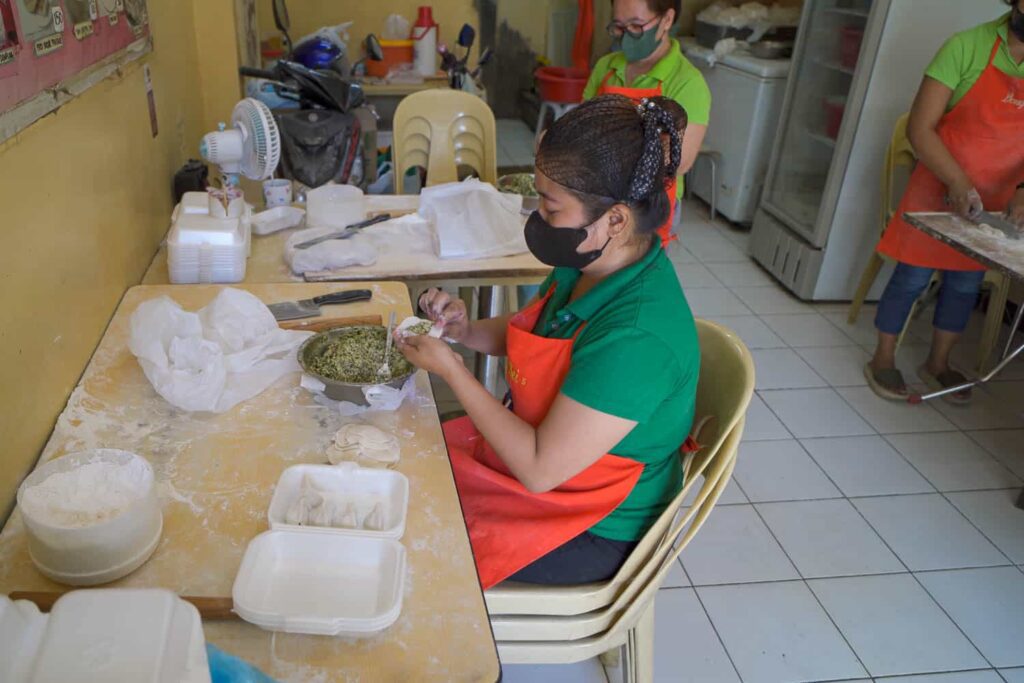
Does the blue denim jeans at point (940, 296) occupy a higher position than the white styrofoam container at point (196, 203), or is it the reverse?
the white styrofoam container at point (196, 203)

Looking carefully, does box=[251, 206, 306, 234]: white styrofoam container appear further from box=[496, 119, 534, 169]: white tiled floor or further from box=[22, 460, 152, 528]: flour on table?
box=[496, 119, 534, 169]: white tiled floor

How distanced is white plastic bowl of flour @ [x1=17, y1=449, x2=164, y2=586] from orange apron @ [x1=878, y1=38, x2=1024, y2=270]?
2.66 metres

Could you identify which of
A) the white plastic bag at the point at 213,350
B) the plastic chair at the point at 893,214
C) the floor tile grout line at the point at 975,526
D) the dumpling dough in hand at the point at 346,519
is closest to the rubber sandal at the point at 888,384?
the plastic chair at the point at 893,214

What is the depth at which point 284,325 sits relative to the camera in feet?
5.32

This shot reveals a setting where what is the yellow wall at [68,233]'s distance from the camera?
115 centimetres

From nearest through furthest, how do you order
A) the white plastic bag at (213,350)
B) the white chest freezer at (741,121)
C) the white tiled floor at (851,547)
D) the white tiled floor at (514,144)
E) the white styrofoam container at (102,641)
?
the white styrofoam container at (102,641), the white plastic bag at (213,350), the white tiled floor at (851,547), the white chest freezer at (741,121), the white tiled floor at (514,144)

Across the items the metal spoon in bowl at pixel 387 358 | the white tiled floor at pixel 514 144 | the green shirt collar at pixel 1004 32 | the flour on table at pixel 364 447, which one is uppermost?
the green shirt collar at pixel 1004 32

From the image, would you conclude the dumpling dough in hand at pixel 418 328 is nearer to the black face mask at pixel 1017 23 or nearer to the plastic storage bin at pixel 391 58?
the black face mask at pixel 1017 23

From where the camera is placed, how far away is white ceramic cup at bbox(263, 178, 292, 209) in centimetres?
234

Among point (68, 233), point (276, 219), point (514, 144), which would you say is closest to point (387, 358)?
point (68, 233)

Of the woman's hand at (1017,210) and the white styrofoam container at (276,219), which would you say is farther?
the woman's hand at (1017,210)

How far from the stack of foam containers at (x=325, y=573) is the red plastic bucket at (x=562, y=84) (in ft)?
14.6

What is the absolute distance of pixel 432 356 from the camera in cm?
129

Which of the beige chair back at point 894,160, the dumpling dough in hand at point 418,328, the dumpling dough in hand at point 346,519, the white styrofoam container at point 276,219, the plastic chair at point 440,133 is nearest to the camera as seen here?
the dumpling dough in hand at point 346,519
